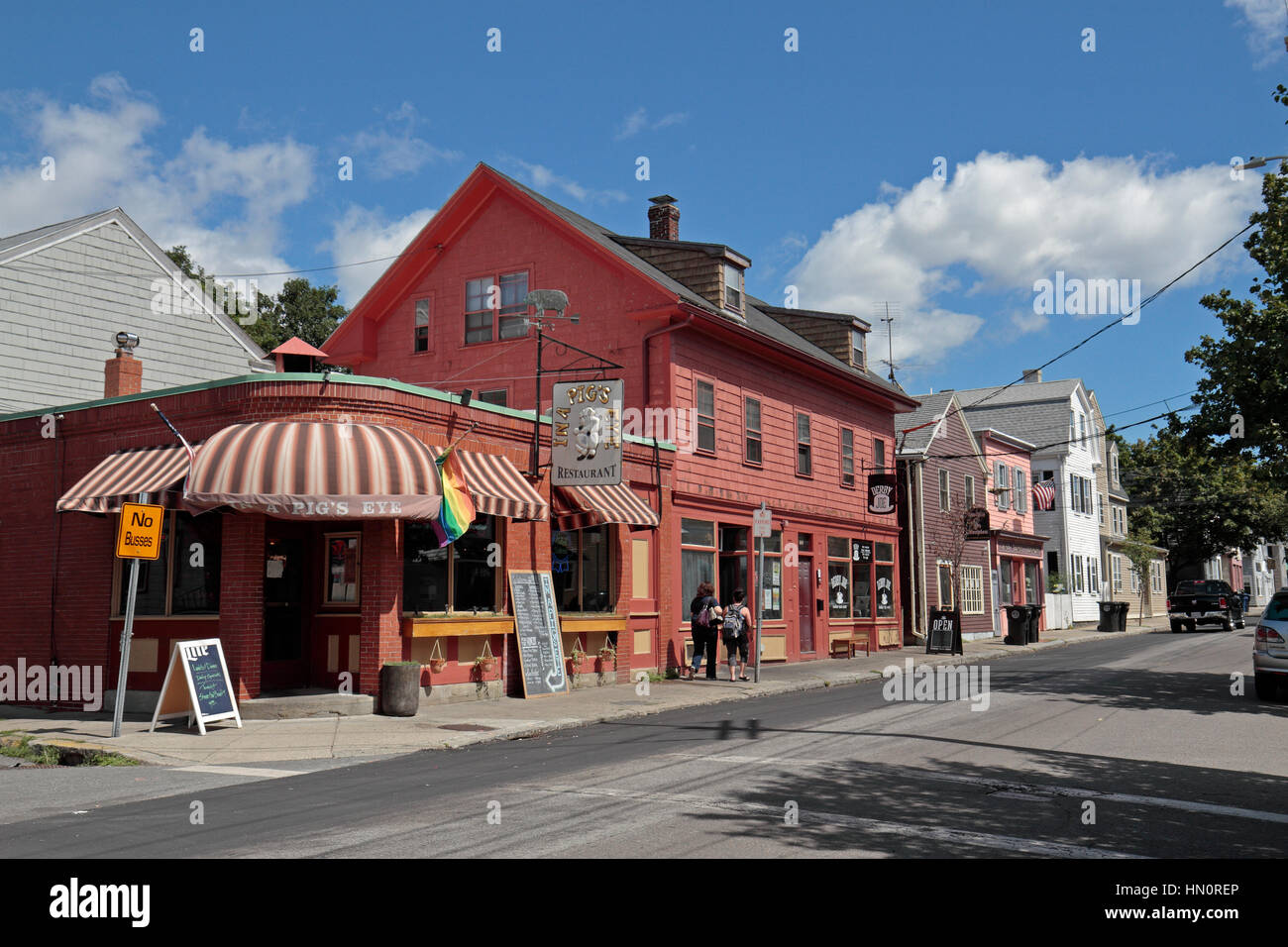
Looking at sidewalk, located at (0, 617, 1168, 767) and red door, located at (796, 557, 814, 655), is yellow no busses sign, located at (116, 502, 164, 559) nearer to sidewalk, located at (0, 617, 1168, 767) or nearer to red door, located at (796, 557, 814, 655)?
sidewalk, located at (0, 617, 1168, 767)

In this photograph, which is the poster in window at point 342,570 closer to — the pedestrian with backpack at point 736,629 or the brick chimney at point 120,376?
the brick chimney at point 120,376

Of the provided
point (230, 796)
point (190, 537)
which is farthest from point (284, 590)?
point (230, 796)

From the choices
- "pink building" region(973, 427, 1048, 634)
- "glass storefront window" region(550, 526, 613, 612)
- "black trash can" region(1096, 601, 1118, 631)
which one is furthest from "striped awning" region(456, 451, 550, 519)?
"black trash can" region(1096, 601, 1118, 631)

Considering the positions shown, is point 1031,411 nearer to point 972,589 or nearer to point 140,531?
point 972,589

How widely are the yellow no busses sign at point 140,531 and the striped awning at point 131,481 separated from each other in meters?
1.06

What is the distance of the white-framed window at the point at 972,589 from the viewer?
3816 cm

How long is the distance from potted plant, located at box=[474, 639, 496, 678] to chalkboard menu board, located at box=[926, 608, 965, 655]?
1581 centimetres

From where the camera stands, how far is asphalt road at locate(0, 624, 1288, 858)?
6996 mm

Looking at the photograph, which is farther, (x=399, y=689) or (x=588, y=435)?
(x=588, y=435)

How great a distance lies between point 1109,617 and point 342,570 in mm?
37408

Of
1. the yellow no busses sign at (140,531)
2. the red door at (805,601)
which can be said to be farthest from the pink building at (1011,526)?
the yellow no busses sign at (140,531)

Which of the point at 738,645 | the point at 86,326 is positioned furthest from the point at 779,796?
the point at 86,326

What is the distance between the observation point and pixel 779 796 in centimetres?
851
